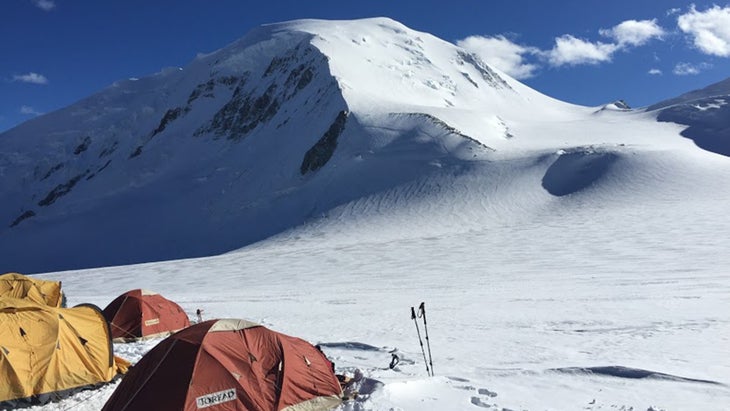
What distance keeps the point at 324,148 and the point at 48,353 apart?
54624 millimetres

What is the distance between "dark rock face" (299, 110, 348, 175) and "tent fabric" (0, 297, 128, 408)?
51492 millimetres

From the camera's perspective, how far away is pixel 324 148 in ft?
209

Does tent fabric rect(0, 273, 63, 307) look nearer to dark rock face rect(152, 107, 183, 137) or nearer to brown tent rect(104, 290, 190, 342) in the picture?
brown tent rect(104, 290, 190, 342)

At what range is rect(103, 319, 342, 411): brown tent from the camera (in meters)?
7.81

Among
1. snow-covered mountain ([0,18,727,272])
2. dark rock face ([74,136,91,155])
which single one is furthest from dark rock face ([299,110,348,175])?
dark rock face ([74,136,91,155])

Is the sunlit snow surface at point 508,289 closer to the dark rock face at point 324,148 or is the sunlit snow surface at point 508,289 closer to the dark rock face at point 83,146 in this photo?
the dark rock face at point 324,148

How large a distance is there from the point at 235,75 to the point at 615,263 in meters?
85.5

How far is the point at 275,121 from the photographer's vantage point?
257 feet

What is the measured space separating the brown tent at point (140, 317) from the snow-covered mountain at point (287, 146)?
35609 millimetres

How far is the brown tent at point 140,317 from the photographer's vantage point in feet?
48.9

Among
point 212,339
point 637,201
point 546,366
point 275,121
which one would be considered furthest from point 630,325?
point 275,121

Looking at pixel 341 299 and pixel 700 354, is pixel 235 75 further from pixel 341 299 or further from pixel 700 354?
pixel 700 354

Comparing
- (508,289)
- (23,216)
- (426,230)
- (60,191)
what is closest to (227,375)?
(508,289)

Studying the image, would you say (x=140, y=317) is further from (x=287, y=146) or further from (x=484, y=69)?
(x=484, y=69)
